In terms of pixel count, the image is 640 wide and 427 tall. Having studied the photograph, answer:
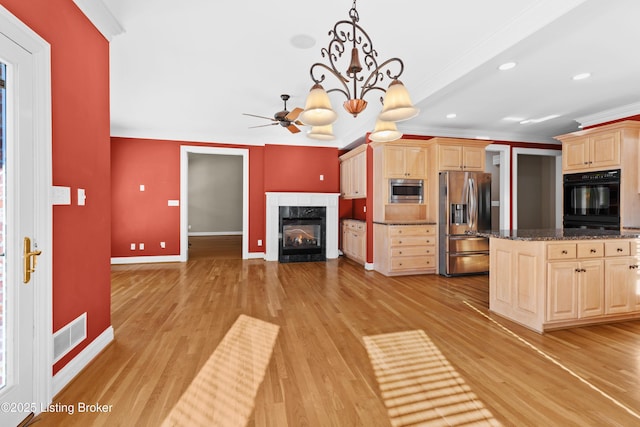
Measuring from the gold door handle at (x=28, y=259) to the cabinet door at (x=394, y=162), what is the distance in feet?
14.6

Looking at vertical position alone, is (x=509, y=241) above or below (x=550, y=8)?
below

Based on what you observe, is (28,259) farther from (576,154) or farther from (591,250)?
(576,154)

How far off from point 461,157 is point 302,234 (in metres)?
3.39

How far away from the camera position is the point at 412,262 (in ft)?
16.5

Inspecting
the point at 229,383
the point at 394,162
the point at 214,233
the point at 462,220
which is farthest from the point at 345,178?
the point at 214,233

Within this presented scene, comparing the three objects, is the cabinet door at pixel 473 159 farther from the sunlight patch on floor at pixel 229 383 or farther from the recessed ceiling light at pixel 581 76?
the sunlight patch on floor at pixel 229 383

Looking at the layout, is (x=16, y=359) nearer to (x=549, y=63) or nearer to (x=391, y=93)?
(x=391, y=93)

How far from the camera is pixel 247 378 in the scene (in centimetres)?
202

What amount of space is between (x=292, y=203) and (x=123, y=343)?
424 cm

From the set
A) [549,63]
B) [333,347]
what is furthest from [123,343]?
[549,63]

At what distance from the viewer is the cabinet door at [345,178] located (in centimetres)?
655

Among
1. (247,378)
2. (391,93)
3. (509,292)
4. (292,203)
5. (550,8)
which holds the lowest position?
(247,378)

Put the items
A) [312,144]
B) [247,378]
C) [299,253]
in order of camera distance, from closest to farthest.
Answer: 1. [247,378]
2. [299,253]
3. [312,144]

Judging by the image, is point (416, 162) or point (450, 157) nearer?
point (450, 157)
